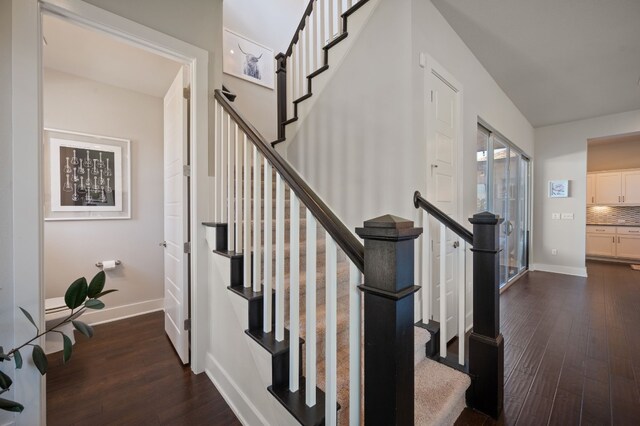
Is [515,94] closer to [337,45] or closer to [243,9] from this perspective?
[337,45]

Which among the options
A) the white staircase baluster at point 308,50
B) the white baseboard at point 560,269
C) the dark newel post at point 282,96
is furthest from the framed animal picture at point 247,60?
the white baseboard at point 560,269

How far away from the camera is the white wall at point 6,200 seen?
1.28 metres

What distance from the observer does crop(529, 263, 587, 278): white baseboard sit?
Answer: 15.8 feet

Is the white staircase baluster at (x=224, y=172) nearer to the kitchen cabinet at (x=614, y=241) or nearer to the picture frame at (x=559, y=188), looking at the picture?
the picture frame at (x=559, y=188)

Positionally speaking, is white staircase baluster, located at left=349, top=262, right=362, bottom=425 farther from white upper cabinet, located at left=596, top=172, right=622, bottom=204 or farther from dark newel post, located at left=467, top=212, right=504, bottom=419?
white upper cabinet, located at left=596, top=172, right=622, bottom=204

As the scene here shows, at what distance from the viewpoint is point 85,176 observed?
2.86m

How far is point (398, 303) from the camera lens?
760 millimetres

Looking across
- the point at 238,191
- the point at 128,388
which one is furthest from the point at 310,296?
the point at 128,388

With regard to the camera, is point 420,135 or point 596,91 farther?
point 596,91

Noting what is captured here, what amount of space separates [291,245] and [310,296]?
23 centimetres

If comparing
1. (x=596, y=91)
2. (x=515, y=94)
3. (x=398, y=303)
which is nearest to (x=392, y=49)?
(x=398, y=303)

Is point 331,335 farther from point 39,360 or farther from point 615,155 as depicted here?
point 615,155

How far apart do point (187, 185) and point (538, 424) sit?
2.76m

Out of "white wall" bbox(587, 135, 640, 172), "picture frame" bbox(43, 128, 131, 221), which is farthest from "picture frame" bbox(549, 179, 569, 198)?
"picture frame" bbox(43, 128, 131, 221)
